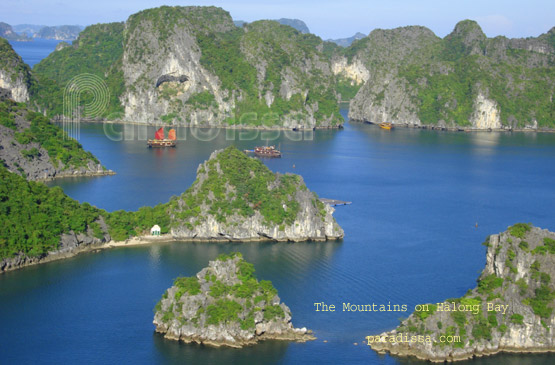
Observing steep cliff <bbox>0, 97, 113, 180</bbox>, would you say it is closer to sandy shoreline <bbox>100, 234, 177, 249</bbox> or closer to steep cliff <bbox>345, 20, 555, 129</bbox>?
sandy shoreline <bbox>100, 234, 177, 249</bbox>

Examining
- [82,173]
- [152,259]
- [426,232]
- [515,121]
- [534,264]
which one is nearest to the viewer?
[534,264]

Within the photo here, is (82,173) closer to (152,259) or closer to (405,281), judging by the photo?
(152,259)

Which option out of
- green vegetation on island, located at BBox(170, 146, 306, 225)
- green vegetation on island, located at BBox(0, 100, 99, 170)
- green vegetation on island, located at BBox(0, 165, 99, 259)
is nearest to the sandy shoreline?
green vegetation on island, located at BBox(170, 146, 306, 225)

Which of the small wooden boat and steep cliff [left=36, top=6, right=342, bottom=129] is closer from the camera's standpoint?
steep cliff [left=36, top=6, right=342, bottom=129]

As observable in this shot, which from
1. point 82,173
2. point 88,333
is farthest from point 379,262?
point 82,173

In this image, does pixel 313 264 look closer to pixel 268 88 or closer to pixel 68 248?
pixel 68 248
